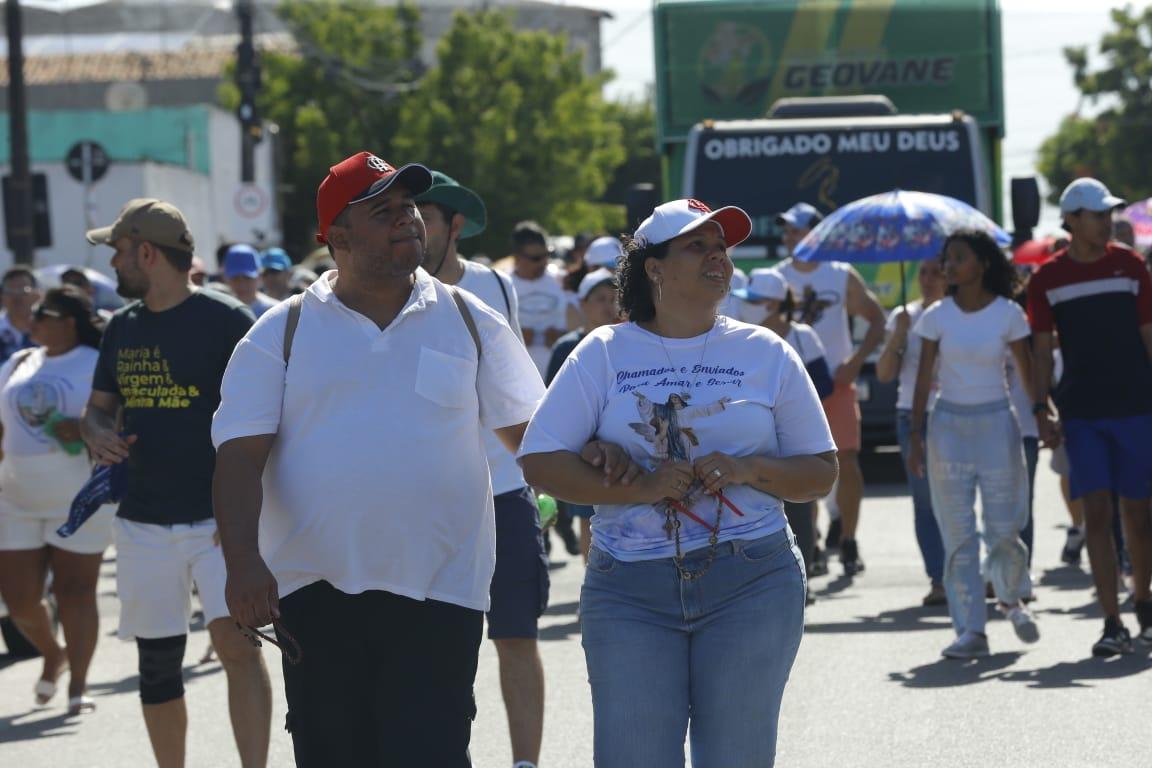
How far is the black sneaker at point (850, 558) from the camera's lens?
40.1 feet

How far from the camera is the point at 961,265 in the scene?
935 centimetres

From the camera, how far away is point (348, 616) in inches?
196

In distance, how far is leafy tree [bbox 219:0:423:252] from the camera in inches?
2346

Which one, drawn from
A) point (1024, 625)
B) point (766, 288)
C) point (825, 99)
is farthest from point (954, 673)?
point (825, 99)

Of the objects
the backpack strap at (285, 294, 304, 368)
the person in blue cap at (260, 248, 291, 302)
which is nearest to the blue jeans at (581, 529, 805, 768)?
the backpack strap at (285, 294, 304, 368)

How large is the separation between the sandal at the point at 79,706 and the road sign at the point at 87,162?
12.8m

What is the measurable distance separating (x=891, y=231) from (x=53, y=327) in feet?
15.5

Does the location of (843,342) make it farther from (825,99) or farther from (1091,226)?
(825,99)

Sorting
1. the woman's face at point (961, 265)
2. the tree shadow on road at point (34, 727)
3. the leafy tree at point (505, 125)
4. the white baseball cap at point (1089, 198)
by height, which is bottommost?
the tree shadow on road at point (34, 727)

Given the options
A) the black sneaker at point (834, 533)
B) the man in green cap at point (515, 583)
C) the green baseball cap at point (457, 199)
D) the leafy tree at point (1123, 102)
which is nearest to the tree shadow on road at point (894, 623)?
the black sneaker at point (834, 533)

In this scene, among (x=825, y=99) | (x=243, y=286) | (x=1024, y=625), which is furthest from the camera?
(x=825, y=99)

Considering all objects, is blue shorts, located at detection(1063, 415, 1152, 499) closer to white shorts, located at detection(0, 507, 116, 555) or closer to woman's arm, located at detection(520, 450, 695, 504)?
white shorts, located at detection(0, 507, 116, 555)

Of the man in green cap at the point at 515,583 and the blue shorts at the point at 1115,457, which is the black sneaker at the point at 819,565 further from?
the man in green cap at the point at 515,583

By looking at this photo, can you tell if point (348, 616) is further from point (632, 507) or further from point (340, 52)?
point (340, 52)
